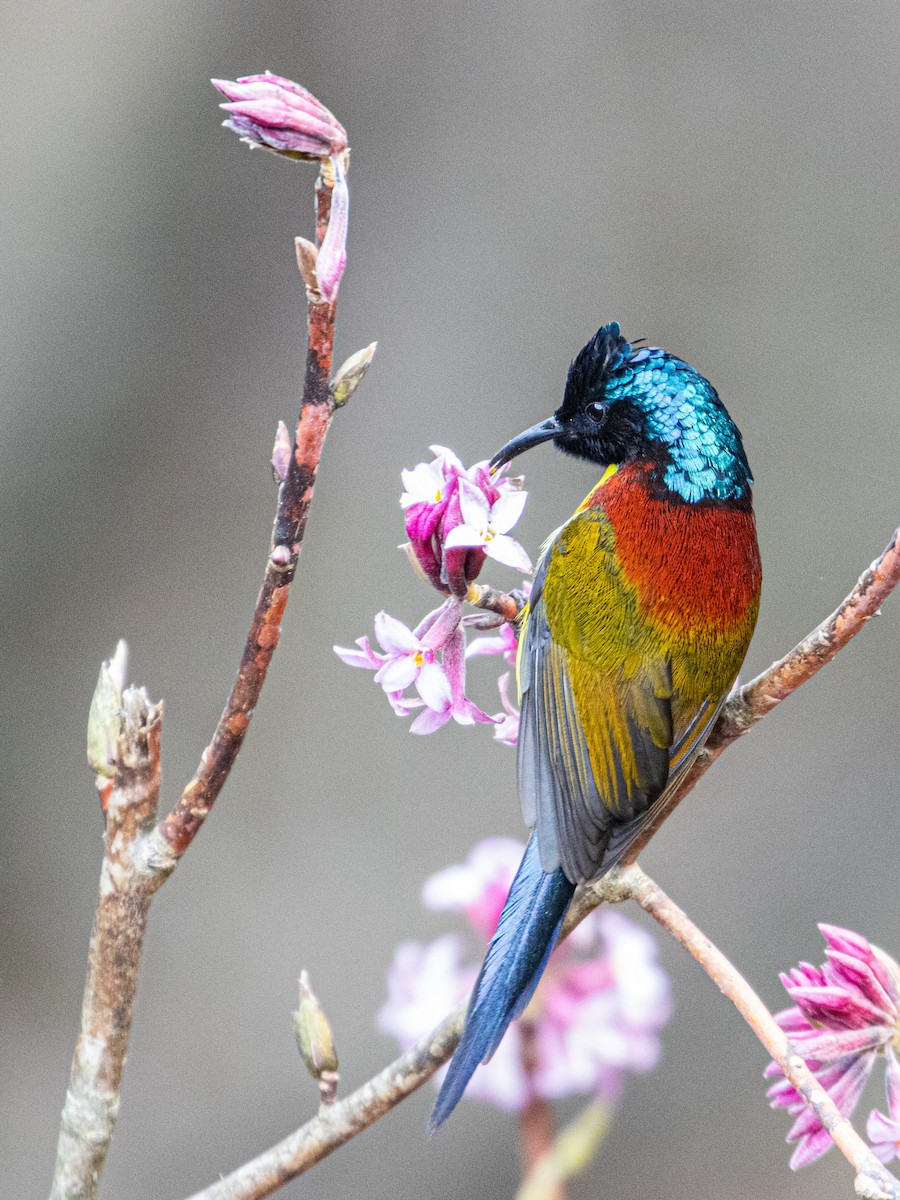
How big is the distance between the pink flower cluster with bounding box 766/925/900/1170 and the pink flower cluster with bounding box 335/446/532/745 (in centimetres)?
31

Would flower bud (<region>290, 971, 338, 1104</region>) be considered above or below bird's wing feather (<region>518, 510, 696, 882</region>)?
below

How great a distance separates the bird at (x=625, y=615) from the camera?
1160mm

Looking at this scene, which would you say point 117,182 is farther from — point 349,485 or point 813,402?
point 813,402

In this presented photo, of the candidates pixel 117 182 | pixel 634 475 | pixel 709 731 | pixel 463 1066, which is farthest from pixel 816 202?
pixel 463 1066

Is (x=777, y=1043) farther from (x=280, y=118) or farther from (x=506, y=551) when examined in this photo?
(x=280, y=118)

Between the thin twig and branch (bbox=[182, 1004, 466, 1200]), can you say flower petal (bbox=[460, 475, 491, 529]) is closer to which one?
the thin twig

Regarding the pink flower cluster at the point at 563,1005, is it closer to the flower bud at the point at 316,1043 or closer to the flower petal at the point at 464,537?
the flower bud at the point at 316,1043

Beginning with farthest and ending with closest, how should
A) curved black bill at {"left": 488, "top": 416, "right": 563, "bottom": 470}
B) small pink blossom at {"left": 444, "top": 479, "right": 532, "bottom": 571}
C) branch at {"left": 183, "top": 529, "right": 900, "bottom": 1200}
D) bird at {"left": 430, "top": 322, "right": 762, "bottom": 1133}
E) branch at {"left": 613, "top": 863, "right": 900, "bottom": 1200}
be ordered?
1. curved black bill at {"left": 488, "top": 416, "right": 563, "bottom": 470}
2. bird at {"left": 430, "top": 322, "right": 762, "bottom": 1133}
3. small pink blossom at {"left": 444, "top": 479, "right": 532, "bottom": 571}
4. branch at {"left": 183, "top": 529, "right": 900, "bottom": 1200}
5. branch at {"left": 613, "top": 863, "right": 900, "bottom": 1200}

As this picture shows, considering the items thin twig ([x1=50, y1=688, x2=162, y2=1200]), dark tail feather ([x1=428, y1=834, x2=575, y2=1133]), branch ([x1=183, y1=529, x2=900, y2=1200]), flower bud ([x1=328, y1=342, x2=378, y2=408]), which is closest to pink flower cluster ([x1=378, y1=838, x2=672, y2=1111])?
dark tail feather ([x1=428, y1=834, x2=575, y2=1133])

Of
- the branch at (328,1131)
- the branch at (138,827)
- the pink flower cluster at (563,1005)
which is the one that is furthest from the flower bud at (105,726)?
the pink flower cluster at (563,1005)

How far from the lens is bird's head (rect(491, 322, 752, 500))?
1318 mm

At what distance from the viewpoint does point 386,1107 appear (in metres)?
0.85

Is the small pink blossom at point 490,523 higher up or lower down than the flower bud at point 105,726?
higher up

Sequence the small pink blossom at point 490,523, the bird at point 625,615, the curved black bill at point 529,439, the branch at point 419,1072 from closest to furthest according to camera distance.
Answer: the branch at point 419,1072 < the small pink blossom at point 490,523 < the bird at point 625,615 < the curved black bill at point 529,439
